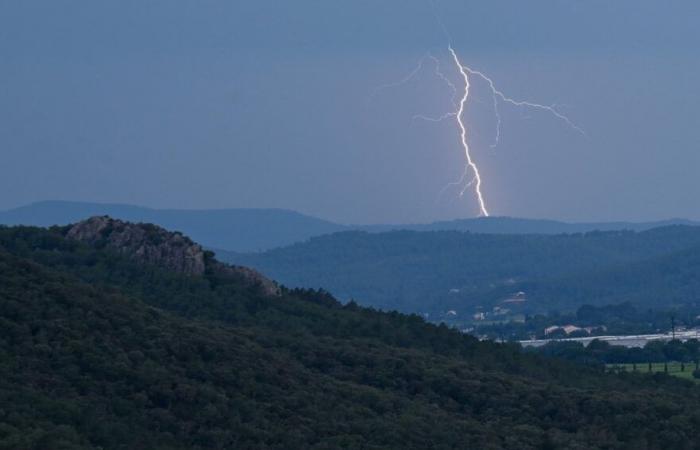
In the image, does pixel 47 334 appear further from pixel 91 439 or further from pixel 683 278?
pixel 683 278

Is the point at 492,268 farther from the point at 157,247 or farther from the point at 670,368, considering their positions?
the point at 157,247

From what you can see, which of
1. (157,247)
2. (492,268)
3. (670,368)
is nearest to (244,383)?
(157,247)

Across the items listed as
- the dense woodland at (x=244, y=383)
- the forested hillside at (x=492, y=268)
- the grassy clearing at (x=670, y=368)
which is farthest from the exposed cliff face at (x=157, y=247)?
the forested hillside at (x=492, y=268)

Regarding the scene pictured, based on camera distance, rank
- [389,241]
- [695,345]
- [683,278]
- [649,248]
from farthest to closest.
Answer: [389,241] → [649,248] → [683,278] → [695,345]

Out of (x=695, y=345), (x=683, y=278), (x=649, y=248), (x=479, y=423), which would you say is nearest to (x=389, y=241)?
(x=649, y=248)

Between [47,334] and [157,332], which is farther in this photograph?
[157,332]

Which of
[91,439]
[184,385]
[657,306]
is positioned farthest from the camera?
[657,306]

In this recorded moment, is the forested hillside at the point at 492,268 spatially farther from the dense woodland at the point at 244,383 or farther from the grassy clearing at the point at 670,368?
the dense woodland at the point at 244,383
